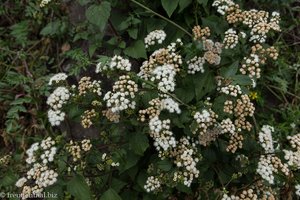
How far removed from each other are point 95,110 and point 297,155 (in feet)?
6.06

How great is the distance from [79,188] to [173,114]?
3.41ft

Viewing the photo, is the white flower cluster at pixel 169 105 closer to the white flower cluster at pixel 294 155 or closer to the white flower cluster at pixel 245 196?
the white flower cluster at pixel 245 196

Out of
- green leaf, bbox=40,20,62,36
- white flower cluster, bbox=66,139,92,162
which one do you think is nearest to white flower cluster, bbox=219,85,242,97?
white flower cluster, bbox=66,139,92,162

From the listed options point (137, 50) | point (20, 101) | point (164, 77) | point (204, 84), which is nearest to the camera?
point (164, 77)

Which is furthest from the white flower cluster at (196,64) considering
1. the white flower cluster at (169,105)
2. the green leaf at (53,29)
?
the green leaf at (53,29)

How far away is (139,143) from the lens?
3332 millimetres

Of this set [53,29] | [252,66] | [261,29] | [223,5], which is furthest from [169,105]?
[53,29]

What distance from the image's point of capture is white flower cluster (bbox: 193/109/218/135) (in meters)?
3.00

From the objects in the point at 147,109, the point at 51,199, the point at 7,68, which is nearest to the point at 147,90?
the point at 147,109

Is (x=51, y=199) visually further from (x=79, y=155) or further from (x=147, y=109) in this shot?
(x=147, y=109)

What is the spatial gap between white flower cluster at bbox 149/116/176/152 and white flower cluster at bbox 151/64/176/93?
0.88 ft

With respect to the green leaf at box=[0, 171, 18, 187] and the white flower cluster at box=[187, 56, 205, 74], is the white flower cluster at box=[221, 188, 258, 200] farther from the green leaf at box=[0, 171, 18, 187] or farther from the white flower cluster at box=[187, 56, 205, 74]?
the green leaf at box=[0, 171, 18, 187]

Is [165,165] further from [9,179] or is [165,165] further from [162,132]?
[9,179]

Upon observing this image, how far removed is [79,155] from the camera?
3076 mm
